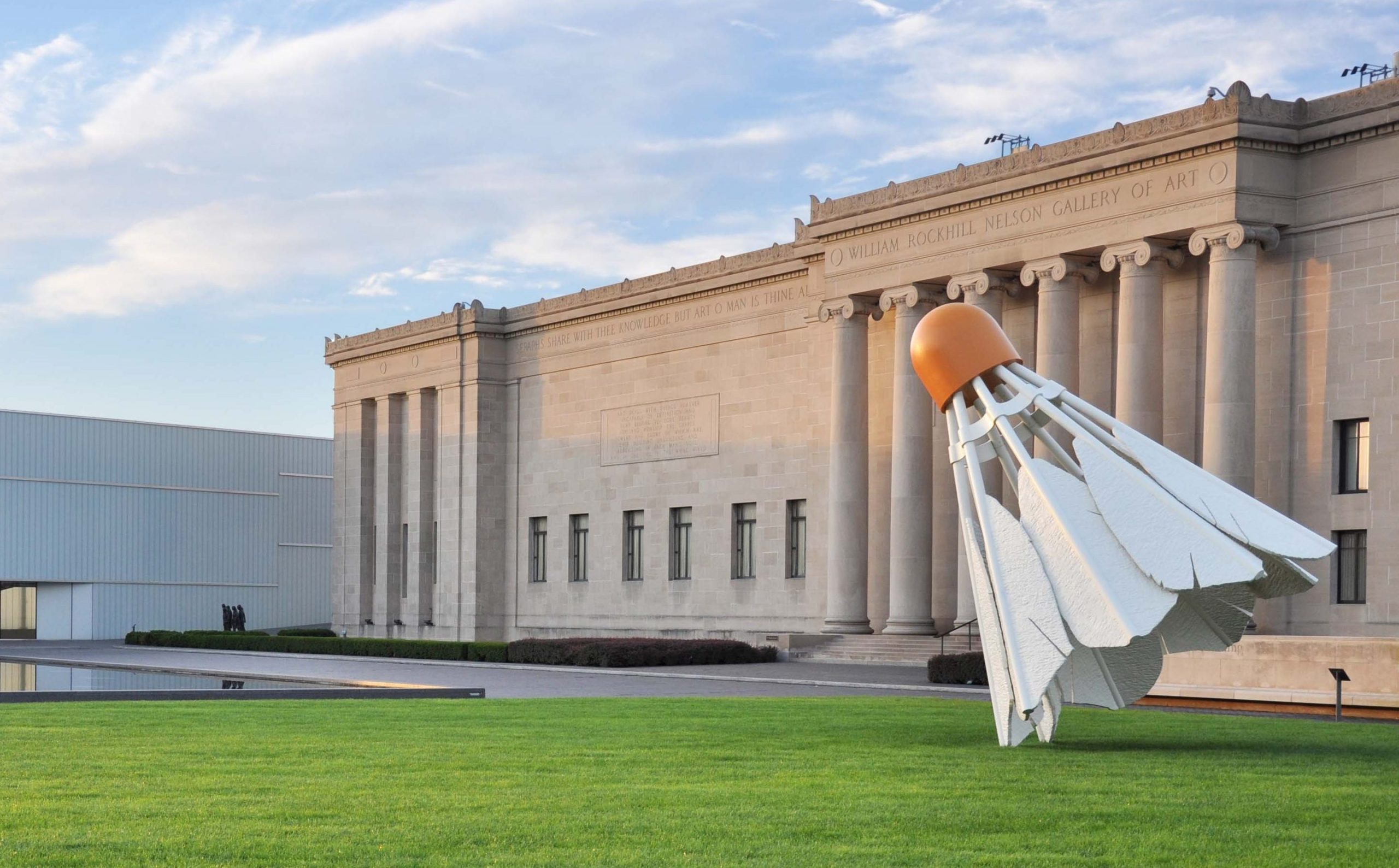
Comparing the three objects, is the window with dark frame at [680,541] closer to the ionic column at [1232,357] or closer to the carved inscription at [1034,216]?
the carved inscription at [1034,216]

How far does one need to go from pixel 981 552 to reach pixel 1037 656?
6.41 feet

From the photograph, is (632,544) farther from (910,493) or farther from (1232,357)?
(1232,357)

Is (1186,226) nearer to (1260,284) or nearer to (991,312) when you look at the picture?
(1260,284)

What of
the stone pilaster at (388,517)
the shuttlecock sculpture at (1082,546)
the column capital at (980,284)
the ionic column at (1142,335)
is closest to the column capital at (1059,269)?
the column capital at (980,284)

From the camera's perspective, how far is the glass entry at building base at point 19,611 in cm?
7756

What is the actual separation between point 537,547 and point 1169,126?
101ft

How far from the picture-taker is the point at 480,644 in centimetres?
4884

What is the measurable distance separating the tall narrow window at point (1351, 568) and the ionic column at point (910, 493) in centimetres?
1074

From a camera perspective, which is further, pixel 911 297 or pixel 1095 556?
pixel 911 297

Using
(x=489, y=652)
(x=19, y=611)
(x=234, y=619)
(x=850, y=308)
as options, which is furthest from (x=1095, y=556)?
(x=19, y=611)

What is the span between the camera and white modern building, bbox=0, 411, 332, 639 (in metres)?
76.2

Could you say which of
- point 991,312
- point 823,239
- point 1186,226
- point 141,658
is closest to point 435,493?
point 141,658

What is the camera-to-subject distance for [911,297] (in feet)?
145

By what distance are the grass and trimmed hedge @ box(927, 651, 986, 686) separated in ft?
36.1
